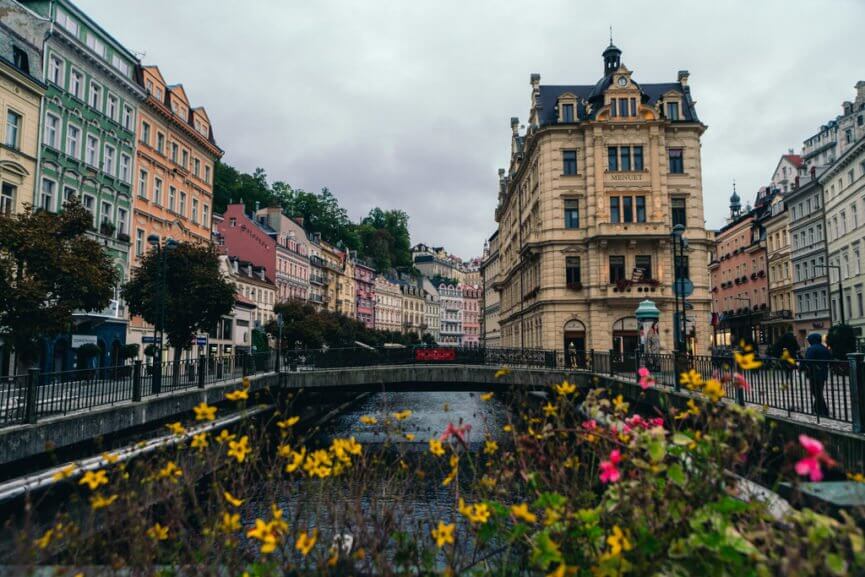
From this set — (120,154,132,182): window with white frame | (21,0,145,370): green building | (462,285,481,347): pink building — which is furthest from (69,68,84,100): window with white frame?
(462,285,481,347): pink building

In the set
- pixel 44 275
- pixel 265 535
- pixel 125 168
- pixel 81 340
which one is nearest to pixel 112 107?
pixel 125 168

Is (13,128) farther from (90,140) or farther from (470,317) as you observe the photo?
(470,317)

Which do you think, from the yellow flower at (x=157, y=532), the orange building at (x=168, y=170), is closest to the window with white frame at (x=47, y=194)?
the orange building at (x=168, y=170)

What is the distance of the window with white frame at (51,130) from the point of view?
3100 cm

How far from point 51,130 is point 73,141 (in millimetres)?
1818

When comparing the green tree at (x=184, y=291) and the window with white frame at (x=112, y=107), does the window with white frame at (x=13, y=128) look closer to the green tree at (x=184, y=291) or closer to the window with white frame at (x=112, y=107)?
the window with white frame at (x=112, y=107)

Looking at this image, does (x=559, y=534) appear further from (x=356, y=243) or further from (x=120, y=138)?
(x=356, y=243)

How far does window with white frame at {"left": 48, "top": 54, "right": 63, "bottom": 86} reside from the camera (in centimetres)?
3138

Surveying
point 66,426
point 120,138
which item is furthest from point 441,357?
point 120,138

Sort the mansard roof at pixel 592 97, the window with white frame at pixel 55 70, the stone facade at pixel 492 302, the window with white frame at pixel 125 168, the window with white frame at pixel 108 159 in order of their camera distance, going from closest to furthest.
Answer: the window with white frame at pixel 55 70 → the window with white frame at pixel 108 159 → the window with white frame at pixel 125 168 → the mansard roof at pixel 592 97 → the stone facade at pixel 492 302

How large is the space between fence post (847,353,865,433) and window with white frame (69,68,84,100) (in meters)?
36.6

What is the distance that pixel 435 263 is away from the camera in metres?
178

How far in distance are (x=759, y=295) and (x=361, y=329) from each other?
48676 mm

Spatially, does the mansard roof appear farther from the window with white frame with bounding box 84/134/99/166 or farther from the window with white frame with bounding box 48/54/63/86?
the window with white frame with bounding box 48/54/63/86
